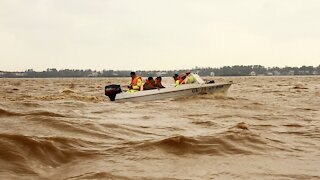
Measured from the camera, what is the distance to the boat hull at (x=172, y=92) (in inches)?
730

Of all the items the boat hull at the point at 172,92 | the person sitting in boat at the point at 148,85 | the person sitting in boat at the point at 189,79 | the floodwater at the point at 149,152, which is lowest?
the floodwater at the point at 149,152

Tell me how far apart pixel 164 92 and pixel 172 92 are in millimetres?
553

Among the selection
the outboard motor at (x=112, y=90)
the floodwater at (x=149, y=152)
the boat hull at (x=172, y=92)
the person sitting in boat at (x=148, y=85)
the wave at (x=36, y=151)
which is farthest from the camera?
the person sitting in boat at (x=148, y=85)

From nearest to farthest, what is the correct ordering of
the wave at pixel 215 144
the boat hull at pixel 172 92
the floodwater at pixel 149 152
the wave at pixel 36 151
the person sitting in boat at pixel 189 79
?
the floodwater at pixel 149 152
the wave at pixel 36 151
the wave at pixel 215 144
the boat hull at pixel 172 92
the person sitting in boat at pixel 189 79

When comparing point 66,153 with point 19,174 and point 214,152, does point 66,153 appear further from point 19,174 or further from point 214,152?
point 214,152

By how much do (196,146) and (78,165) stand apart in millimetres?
2220

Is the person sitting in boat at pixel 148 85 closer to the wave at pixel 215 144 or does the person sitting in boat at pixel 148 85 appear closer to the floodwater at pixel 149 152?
→ the floodwater at pixel 149 152

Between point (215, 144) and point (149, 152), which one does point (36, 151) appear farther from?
point (215, 144)

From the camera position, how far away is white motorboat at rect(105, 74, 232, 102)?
18.6m

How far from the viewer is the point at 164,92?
18953 millimetres

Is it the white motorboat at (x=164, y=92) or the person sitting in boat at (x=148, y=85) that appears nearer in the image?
the white motorboat at (x=164, y=92)

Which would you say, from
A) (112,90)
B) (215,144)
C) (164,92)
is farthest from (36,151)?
(164,92)

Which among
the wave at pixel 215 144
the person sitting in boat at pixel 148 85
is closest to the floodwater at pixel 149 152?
the wave at pixel 215 144

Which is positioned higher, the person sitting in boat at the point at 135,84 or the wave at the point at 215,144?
the person sitting in boat at the point at 135,84
